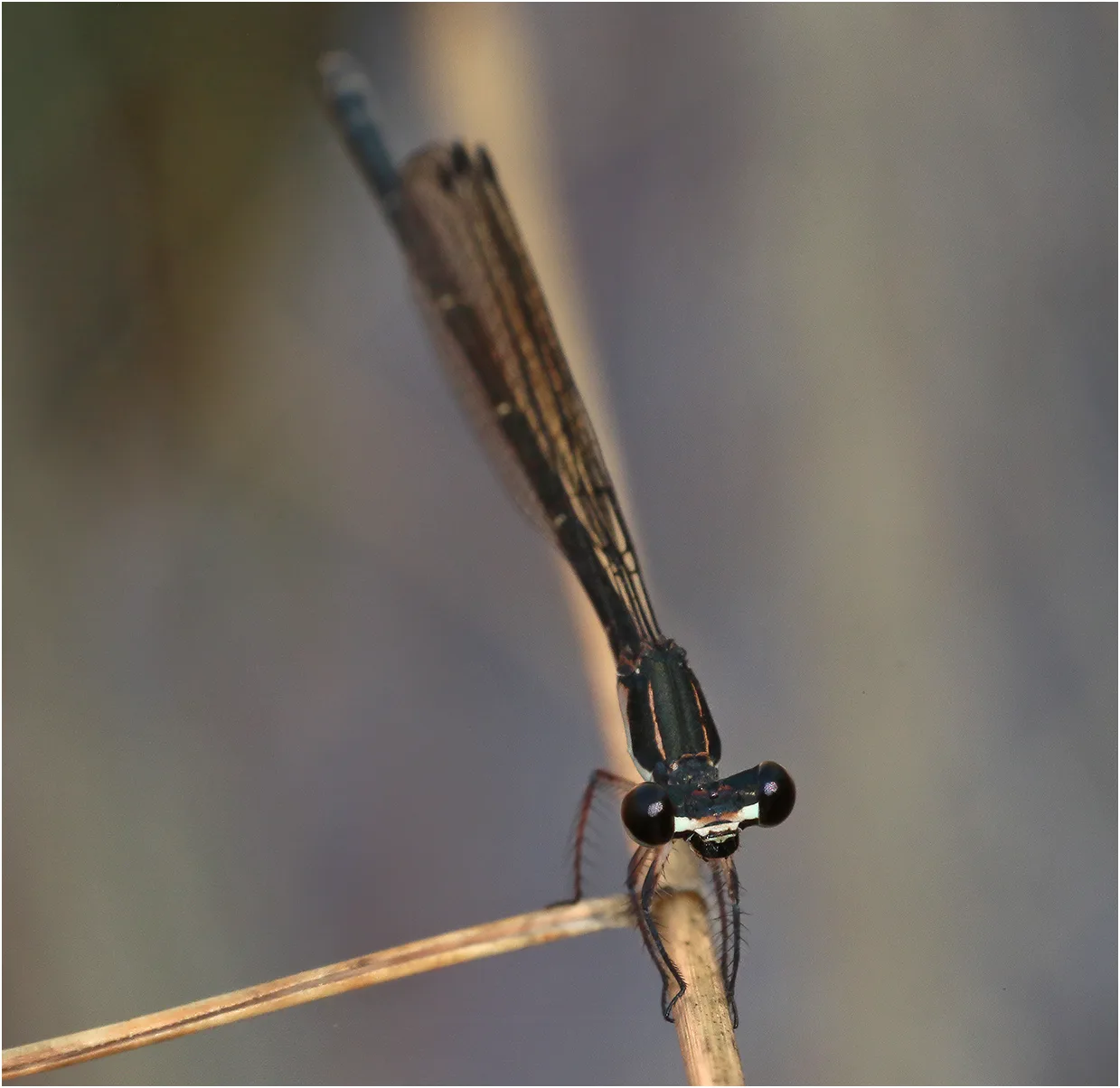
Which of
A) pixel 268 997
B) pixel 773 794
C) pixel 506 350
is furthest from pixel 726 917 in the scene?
pixel 506 350

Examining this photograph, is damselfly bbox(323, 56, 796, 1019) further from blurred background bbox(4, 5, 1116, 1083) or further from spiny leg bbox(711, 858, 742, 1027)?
spiny leg bbox(711, 858, 742, 1027)

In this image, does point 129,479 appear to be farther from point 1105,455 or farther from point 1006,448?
point 1105,455

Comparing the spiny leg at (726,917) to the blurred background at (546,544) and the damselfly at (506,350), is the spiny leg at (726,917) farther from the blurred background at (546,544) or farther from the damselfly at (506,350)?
the blurred background at (546,544)

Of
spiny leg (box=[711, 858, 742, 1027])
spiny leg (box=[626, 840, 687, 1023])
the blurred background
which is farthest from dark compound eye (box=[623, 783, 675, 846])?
the blurred background

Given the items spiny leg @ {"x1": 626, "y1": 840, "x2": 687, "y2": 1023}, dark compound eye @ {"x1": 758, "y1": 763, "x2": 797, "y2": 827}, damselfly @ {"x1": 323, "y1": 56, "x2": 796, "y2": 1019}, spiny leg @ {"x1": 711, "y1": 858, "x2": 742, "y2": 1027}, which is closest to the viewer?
spiny leg @ {"x1": 626, "y1": 840, "x2": 687, "y2": 1023}

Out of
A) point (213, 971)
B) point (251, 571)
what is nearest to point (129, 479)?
point (251, 571)

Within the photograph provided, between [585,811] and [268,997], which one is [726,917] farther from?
[268,997]
